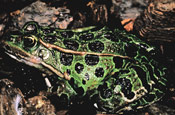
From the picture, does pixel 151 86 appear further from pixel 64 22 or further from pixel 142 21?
pixel 64 22

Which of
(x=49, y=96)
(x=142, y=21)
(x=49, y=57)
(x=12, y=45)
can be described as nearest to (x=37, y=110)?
(x=49, y=96)

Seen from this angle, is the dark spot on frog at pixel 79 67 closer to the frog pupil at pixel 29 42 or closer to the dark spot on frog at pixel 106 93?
the dark spot on frog at pixel 106 93

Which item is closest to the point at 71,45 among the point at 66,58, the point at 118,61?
the point at 66,58

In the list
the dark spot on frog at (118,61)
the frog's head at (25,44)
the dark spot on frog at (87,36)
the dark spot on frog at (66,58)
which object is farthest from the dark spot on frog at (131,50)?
the frog's head at (25,44)

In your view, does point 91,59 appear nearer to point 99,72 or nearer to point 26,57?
point 99,72

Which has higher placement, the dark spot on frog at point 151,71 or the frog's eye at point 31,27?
the frog's eye at point 31,27

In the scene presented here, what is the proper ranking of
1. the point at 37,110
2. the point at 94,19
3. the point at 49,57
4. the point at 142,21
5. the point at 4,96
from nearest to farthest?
1. the point at 4,96
2. the point at 49,57
3. the point at 37,110
4. the point at 142,21
5. the point at 94,19

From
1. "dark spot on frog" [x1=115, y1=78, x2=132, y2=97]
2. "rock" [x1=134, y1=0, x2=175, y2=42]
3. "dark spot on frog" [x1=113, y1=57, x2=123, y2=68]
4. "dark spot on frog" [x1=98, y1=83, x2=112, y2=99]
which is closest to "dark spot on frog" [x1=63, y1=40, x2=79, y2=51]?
"dark spot on frog" [x1=113, y1=57, x2=123, y2=68]

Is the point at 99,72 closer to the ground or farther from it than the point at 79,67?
closer to the ground
